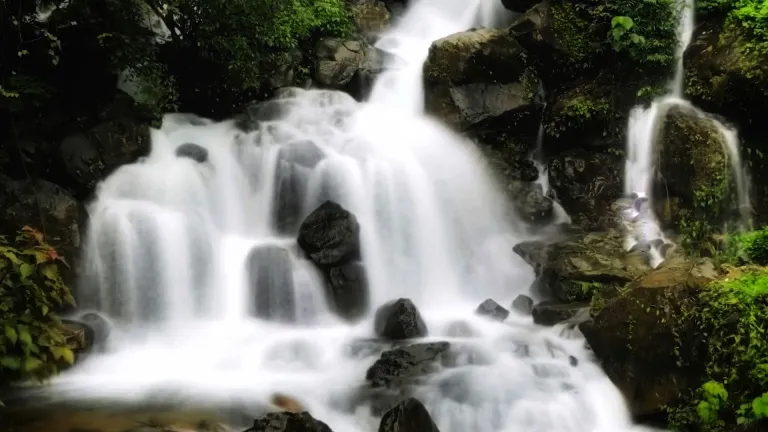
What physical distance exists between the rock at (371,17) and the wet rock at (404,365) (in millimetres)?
10443

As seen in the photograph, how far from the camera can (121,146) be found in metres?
9.47

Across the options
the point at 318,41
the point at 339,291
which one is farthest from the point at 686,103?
the point at 318,41

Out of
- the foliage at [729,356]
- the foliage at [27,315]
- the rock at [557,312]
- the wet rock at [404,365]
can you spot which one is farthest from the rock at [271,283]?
the foliage at [729,356]

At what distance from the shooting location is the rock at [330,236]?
8.83 meters

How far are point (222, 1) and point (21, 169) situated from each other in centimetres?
423

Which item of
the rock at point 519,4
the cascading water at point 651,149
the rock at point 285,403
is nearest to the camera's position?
the rock at point 285,403

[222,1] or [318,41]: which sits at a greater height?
[318,41]

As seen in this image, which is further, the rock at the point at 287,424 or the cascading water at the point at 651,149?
the cascading water at the point at 651,149

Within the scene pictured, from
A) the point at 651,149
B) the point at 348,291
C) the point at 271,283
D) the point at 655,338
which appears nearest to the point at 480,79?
the point at 651,149

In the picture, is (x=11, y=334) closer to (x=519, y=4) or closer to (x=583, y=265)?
(x=583, y=265)

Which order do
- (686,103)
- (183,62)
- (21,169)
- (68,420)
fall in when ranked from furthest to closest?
(183,62)
(686,103)
(21,169)
(68,420)

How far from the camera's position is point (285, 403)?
6.22 m

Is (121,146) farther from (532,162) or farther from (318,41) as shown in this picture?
(532,162)

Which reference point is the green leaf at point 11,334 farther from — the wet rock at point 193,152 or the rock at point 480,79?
the rock at point 480,79
